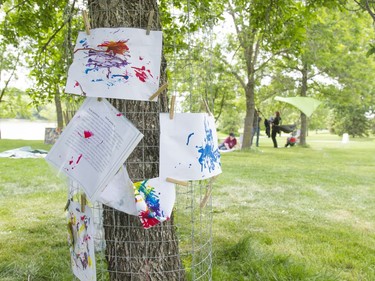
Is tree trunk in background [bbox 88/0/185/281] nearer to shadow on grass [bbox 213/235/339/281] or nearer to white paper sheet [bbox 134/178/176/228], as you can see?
white paper sheet [bbox 134/178/176/228]

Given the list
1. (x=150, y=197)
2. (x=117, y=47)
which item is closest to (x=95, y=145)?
(x=150, y=197)

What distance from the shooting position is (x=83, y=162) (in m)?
2.11

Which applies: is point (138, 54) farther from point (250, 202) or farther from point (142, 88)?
point (250, 202)

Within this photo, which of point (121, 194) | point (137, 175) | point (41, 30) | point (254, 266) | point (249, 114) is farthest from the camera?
point (249, 114)

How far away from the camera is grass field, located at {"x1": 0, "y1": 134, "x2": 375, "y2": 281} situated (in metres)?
3.10

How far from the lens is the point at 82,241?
228 cm

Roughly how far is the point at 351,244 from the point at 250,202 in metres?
2.04

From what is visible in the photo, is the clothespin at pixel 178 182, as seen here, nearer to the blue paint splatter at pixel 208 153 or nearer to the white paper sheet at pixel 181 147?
the white paper sheet at pixel 181 147

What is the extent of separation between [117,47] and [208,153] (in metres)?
0.73

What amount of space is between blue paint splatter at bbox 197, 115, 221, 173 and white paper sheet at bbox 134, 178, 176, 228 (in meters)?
0.21

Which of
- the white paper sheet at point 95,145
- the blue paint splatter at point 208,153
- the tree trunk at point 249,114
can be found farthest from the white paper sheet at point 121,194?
the tree trunk at point 249,114

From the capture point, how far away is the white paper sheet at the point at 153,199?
6.69ft

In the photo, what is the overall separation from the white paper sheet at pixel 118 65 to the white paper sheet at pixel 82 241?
688 mm

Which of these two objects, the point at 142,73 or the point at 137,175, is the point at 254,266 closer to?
the point at 137,175
